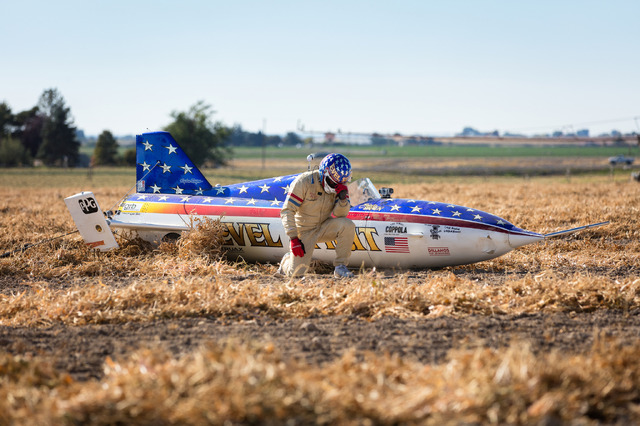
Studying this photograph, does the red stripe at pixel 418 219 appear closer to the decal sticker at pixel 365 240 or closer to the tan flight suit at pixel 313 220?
the decal sticker at pixel 365 240

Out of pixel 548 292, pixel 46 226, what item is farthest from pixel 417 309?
pixel 46 226

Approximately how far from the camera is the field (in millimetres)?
3850

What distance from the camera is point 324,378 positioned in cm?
431

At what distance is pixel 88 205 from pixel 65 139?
72.6m

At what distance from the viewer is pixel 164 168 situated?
37.7 ft

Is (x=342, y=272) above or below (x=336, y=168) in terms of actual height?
below

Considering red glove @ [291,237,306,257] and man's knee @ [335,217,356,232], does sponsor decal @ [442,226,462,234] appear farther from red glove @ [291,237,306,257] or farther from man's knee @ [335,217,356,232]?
red glove @ [291,237,306,257]

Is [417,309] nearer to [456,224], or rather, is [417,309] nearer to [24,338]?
[456,224]

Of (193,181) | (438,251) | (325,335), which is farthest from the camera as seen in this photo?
(193,181)

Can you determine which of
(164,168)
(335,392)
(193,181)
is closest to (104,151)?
(164,168)

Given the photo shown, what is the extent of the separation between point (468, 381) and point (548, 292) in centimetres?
340

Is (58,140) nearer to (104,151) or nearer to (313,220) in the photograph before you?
(104,151)

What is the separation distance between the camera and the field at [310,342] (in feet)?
12.6

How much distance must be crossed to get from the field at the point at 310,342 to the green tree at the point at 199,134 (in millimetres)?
56706
